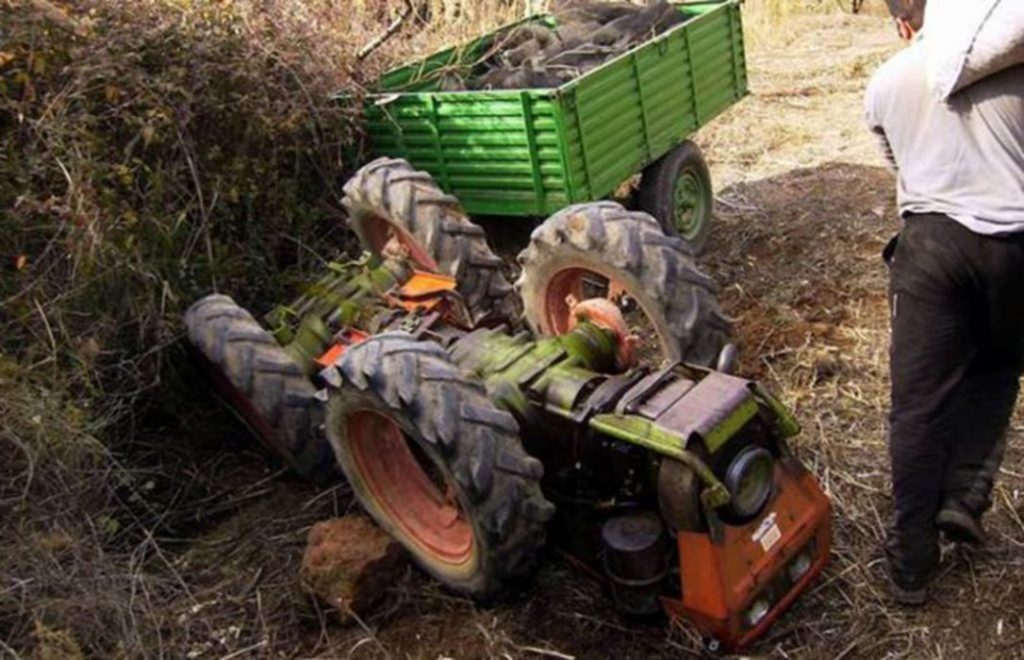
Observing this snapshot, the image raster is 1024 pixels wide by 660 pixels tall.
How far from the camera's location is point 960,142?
2.97 metres

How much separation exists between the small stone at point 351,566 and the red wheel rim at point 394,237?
1.53 m

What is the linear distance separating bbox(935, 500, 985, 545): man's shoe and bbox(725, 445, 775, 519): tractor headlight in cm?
64

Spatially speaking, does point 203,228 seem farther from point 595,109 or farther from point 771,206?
point 771,206

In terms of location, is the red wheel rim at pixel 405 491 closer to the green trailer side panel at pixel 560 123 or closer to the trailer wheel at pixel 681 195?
the green trailer side panel at pixel 560 123

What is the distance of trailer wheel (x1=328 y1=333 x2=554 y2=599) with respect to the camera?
10.5 feet

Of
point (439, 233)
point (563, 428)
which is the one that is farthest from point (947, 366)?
point (439, 233)

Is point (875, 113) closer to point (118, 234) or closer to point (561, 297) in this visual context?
point (561, 297)

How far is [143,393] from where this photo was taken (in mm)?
4656

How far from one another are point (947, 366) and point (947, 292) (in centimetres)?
24

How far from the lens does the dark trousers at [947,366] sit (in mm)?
3033

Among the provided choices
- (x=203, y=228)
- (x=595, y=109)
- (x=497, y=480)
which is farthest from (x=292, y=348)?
(x=595, y=109)

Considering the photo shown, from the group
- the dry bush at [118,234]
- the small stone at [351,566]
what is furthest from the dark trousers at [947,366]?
the dry bush at [118,234]

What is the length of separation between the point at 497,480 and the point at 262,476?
5.71ft

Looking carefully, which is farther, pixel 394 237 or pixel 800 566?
pixel 394 237
